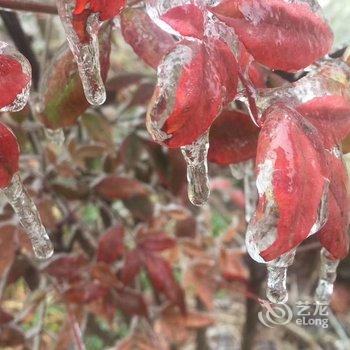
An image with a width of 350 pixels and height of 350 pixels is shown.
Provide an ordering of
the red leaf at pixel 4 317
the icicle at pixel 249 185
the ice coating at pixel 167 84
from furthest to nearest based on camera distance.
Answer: the red leaf at pixel 4 317
the icicle at pixel 249 185
the ice coating at pixel 167 84

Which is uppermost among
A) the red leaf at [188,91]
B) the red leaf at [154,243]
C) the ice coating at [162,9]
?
the ice coating at [162,9]

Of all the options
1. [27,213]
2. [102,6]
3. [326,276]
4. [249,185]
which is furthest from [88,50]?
[249,185]

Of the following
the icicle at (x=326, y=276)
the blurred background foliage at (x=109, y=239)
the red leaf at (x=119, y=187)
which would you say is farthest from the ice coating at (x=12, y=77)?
the red leaf at (x=119, y=187)

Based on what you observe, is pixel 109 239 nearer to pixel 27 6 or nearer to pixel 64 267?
pixel 64 267

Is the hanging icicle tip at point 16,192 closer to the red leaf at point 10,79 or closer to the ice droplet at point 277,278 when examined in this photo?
the red leaf at point 10,79

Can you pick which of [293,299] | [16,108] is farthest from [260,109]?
[293,299]

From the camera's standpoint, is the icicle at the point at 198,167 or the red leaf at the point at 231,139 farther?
the red leaf at the point at 231,139

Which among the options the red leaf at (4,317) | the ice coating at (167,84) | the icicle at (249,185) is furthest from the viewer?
the red leaf at (4,317)
